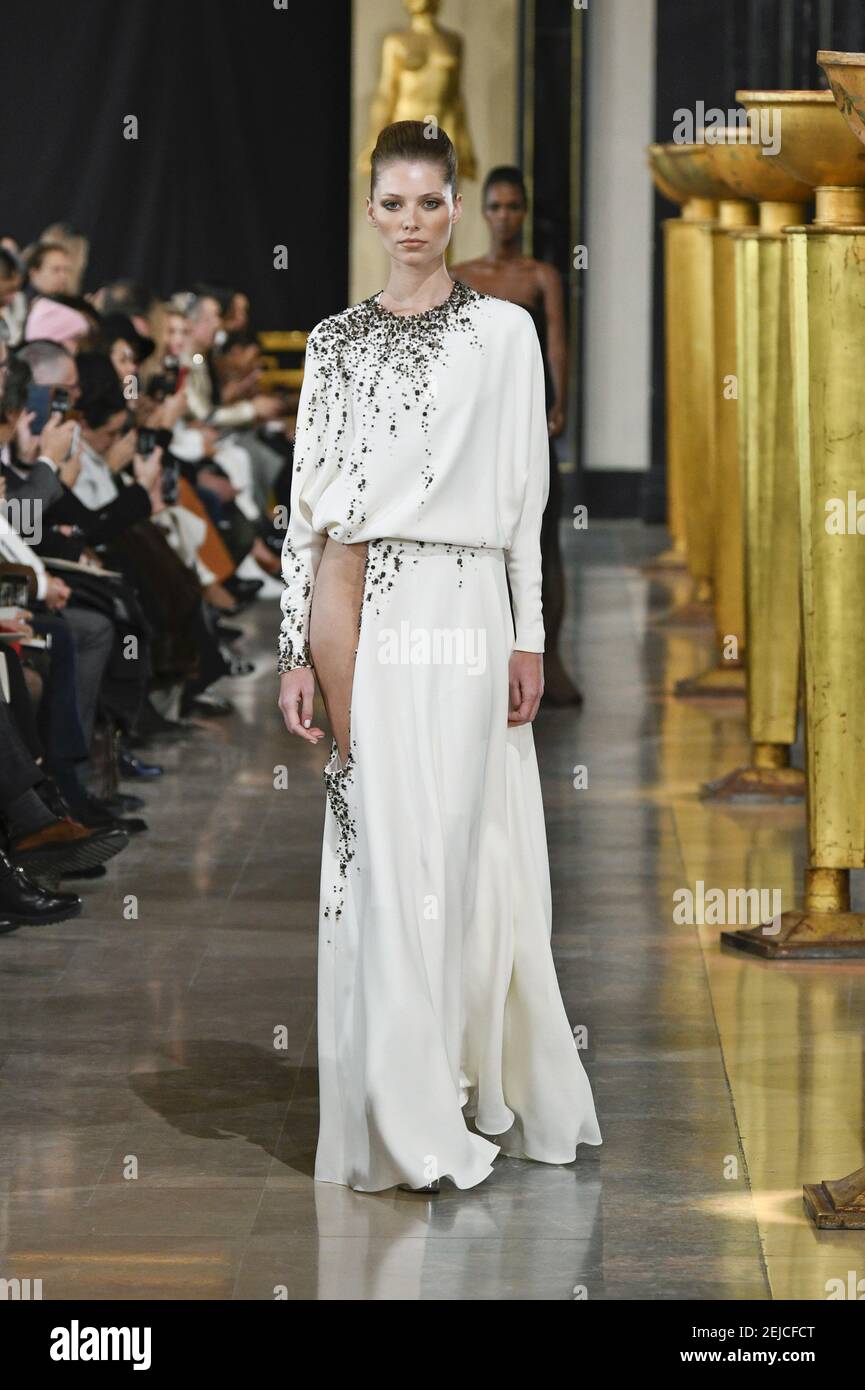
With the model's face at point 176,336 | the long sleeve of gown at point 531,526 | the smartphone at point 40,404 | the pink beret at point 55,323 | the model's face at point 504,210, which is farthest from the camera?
the model's face at point 176,336

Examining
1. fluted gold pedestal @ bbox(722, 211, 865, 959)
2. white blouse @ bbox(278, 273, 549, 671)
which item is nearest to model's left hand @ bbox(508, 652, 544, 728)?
white blouse @ bbox(278, 273, 549, 671)

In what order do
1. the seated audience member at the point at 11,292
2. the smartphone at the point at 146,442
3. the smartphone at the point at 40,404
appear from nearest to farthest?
the smartphone at the point at 40,404
the smartphone at the point at 146,442
the seated audience member at the point at 11,292

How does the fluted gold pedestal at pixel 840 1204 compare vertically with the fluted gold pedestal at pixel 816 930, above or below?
below

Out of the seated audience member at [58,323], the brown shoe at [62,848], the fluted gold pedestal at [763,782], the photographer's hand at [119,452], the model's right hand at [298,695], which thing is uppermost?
the seated audience member at [58,323]

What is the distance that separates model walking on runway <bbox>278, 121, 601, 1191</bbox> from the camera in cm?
391

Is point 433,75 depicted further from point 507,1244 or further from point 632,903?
point 507,1244

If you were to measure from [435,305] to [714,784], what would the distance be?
12.4ft

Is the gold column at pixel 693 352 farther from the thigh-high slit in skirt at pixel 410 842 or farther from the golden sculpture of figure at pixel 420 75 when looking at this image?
the thigh-high slit in skirt at pixel 410 842

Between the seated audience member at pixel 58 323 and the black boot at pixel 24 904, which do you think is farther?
the seated audience member at pixel 58 323

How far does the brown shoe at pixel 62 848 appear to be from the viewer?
20.1ft

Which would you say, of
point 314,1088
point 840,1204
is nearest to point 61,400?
point 314,1088

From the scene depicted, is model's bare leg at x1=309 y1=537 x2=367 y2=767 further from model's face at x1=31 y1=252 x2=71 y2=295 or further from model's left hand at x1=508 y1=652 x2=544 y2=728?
model's face at x1=31 y1=252 x2=71 y2=295

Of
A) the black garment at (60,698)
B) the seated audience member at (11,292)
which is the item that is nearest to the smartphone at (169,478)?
the seated audience member at (11,292)

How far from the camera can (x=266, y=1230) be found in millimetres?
3855
